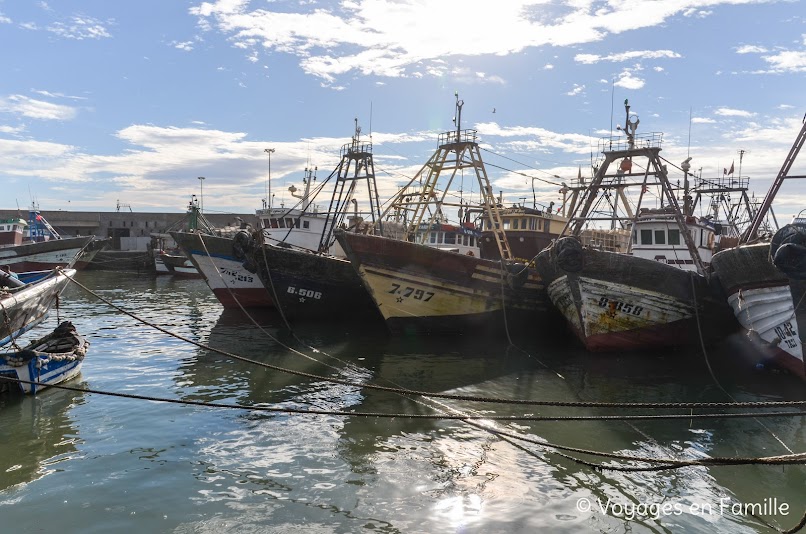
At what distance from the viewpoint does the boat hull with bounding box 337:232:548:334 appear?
562 inches

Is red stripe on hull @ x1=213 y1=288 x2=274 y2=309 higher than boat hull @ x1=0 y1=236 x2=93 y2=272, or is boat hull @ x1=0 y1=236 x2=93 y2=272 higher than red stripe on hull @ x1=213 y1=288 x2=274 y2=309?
boat hull @ x1=0 y1=236 x2=93 y2=272

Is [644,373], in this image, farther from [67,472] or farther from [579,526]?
[67,472]

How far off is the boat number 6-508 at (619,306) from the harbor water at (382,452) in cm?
129

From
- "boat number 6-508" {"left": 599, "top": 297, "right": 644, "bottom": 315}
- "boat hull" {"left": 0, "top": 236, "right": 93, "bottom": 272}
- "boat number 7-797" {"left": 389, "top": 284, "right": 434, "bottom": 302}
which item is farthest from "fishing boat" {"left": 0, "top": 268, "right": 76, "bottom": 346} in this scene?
"boat hull" {"left": 0, "top": 236, "right": 93, "bottom": 272}

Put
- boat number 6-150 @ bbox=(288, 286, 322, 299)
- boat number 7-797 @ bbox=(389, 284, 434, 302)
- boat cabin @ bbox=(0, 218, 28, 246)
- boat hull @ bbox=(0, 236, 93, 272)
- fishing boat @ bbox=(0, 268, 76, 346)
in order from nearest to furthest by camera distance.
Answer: fishing boat @ bbox=(0, 268, 76, 346) < boat number 7-797 @ bbox=(389, 284, 434, 302) < boat number 6-150 @ bbox=(288, 286, 322, 299) < boat hull @ bbox=(0, 236, 93, 272) < boat cabin @ bbox=(0, 218, 28, 246)

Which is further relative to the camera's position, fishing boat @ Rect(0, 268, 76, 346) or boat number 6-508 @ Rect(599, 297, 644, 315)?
boat number 6-508 @ Rect(599, 297, 644, 315)

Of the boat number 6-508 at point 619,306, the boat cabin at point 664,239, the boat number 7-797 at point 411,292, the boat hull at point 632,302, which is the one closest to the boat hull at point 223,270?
the boat number 7-797 at point 411,292

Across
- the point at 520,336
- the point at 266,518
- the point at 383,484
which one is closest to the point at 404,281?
the point at 520,336

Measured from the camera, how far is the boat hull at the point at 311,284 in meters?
17.0

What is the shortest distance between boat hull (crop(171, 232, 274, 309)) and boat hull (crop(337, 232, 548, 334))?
6357mm

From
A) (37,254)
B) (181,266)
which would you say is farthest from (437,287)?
(181,266)

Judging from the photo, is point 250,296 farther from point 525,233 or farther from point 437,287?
point 525,233

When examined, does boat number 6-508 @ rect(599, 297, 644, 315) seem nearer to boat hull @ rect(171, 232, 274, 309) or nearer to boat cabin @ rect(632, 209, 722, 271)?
boat cabin @ rect(632, 209, 722, 271)

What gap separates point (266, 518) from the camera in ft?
17.7
